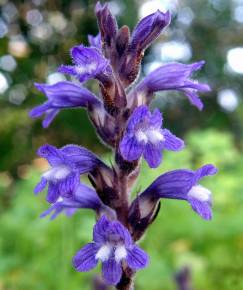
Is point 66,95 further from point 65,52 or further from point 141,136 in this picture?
point 65,52

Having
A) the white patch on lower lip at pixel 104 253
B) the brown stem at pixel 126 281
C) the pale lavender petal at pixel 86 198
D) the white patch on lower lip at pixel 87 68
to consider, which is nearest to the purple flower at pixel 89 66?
the white patch on lower lip at pixel 87 68

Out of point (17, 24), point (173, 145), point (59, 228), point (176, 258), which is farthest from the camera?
point (17, 24)

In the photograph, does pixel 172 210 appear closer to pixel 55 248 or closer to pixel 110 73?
pixel 55 248

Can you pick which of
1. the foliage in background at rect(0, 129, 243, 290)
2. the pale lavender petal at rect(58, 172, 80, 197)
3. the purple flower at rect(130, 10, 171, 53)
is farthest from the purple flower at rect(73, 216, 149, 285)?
the foliage in background at rect(0, 129, 243, 290)

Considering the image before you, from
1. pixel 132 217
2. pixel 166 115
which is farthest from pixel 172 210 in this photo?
pixel 166 115

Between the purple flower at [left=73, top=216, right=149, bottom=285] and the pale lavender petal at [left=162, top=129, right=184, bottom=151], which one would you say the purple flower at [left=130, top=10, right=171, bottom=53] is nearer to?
the pale lavender petal at [left=162, top=129, right=184, bottom=151]
